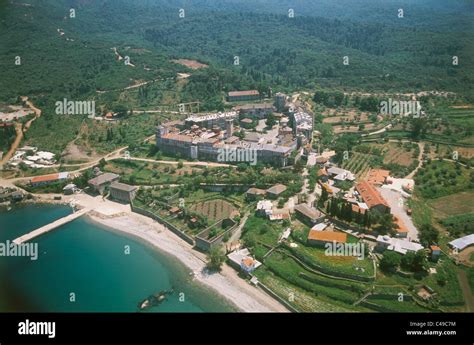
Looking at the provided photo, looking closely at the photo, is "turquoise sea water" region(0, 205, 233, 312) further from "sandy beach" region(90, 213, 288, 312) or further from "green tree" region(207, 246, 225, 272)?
"green tree" region(207, 246, 225, 272)

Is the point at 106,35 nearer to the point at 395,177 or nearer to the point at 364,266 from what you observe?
the point at 395,177

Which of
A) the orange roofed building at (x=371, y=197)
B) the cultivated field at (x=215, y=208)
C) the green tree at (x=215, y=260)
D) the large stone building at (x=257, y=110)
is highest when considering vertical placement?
the large stone building at (x=257, y=110)

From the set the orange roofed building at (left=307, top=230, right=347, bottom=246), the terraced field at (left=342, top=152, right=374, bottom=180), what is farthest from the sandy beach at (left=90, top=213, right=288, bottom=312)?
the terraced field at (left=342, top=152, right=374, bottom=180)

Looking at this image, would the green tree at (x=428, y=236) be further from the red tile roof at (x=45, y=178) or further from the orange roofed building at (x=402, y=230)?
the red tile roof at (x=45, y=178)

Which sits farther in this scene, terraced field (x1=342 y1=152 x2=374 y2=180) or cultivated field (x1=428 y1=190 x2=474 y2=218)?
terraced field (x1=342 y1=152 x2=374 y2=180)

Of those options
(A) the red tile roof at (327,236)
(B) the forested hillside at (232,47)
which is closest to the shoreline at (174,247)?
(A) the red tile roof at (327,236)

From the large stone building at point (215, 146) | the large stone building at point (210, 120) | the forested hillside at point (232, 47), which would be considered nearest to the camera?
the large stone building at point (215, 146)

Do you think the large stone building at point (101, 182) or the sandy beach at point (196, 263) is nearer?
the sandy beach at point (196, 263)
